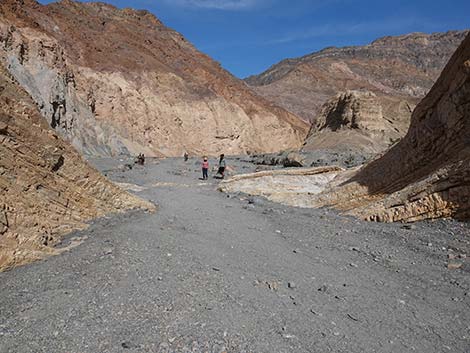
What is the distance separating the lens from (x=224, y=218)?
341 inches

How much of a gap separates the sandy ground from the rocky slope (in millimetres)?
355

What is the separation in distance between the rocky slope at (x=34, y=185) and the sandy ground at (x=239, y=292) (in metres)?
0.35

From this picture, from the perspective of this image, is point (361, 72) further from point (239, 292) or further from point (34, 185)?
point (239, 292)

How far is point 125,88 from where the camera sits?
128 ft

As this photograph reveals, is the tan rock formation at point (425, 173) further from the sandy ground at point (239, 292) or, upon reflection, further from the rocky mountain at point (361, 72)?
the rocky mountain at point (361, 72)

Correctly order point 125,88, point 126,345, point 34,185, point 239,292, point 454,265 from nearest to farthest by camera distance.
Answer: point 126,345
point 239,292
point 454,265
point 34,185
point 125,88

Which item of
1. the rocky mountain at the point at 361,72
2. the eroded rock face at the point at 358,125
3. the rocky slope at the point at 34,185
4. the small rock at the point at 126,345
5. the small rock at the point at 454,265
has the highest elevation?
the rocky mountain at the point at 361,72

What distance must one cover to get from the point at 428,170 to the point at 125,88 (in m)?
35.3

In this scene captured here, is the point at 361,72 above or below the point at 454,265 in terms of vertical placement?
above

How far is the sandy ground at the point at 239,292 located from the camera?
11.0 ft

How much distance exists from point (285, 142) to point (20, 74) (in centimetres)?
3375

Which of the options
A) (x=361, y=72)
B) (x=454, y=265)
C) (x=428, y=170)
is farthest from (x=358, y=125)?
(x=361, y=72)

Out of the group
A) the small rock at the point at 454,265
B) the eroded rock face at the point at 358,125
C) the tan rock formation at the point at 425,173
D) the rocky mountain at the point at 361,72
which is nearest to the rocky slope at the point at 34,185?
the small rock at the point at 454,265

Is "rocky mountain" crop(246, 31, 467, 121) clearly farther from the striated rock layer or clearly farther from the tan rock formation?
the striated rock layer
